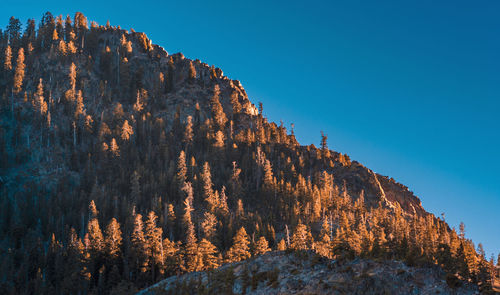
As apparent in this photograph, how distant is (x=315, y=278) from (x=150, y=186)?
100 meters

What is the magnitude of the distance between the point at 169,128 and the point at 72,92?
43219 mm

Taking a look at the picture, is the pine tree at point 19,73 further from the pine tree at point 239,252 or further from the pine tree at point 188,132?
the pine tree at point 239,252

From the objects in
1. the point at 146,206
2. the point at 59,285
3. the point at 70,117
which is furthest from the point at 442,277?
the point at 70,117

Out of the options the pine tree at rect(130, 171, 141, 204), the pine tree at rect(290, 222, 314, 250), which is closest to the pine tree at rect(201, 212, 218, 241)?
the pine tree at rect(290, 222, 314, 250)

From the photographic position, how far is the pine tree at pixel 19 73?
166875mm

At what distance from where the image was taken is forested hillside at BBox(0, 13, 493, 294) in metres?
90.2

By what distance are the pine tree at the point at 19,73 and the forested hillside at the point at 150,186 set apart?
472 mm

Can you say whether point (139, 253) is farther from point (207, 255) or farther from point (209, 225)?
point (209, 225)

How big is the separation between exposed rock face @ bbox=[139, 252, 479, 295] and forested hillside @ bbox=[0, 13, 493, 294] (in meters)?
15.7

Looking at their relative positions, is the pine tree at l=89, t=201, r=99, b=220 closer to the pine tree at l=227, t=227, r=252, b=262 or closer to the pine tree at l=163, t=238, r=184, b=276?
the pine tree at l=163, t=238, r=184, b=276

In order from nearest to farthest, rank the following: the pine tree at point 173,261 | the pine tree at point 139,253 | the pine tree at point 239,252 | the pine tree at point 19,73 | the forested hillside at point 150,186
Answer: the pine tree at point 173,261 → the pine tree at point 239,252 → the pine tree at point 139,253 → the forested hillside at point 150,186 → the pine tree at point 19,73

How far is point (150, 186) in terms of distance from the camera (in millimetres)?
131375

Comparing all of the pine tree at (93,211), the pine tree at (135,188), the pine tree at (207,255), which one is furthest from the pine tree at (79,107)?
the pine tree at (207,255)

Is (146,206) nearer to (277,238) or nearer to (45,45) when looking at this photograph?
(277,238)
